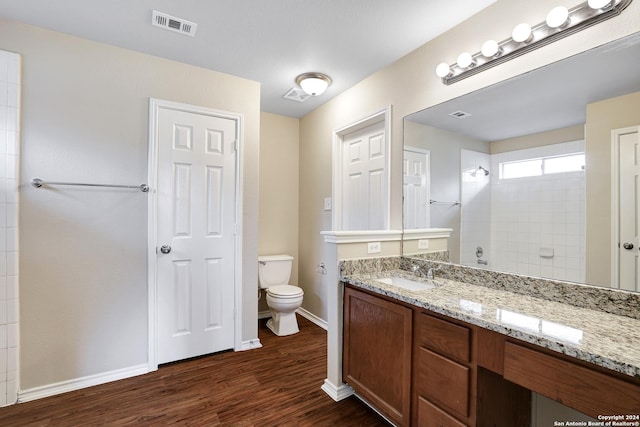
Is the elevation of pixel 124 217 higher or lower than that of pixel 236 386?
higher

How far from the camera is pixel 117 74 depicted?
211cm

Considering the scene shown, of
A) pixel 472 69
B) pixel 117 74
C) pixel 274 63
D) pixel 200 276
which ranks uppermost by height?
pixel 274 63

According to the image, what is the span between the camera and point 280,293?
2773 mm

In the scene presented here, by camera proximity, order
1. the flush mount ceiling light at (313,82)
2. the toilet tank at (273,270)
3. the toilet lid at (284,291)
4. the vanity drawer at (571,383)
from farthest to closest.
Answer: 1. the toilet tank at (273,270)
2. the toilet lid at (284,291)
3. the flush mount ceiling light at (313,82)
4. the vanity drawer at (571,383)

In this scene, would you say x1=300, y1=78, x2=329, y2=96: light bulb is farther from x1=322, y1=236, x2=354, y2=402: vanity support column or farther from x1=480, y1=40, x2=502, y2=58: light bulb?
x1=322, y1=236, x2=354, y2=402: vanity support column

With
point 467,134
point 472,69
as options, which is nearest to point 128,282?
point 467,134

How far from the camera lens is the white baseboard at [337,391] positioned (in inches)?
73.8

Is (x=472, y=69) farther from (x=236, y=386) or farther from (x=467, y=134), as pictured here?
(x=236, y=386)

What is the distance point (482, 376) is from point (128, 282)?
7.57 ft

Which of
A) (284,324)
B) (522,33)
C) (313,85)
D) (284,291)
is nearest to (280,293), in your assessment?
(284,291)

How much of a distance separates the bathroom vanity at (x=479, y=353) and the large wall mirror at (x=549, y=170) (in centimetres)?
19

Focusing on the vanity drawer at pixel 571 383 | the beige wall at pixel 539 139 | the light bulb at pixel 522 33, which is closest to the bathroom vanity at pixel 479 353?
the vanity drawer at pixel 571 383

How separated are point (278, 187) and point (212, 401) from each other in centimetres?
224

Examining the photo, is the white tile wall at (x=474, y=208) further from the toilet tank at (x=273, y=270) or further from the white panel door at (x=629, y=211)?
the toilet tank at (x=273, y=270)
